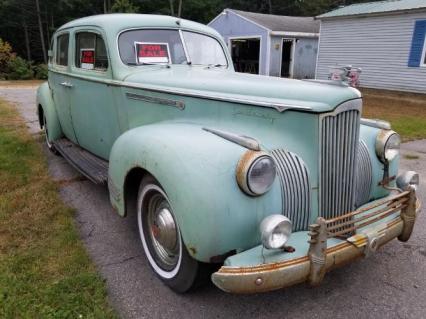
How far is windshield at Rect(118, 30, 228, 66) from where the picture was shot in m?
3.65

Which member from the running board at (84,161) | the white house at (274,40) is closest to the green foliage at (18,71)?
the white house at (274,40)

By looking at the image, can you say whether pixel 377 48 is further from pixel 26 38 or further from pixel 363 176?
pixel 26 38

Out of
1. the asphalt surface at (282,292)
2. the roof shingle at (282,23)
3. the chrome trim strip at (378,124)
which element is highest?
the roof shingle at (282,23)

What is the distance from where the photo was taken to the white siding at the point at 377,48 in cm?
1335

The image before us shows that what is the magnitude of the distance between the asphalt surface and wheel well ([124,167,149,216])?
1.40ft

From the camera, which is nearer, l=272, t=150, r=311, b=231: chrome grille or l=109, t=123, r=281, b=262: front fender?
l=109, t=123, r=281, b=262: front fender

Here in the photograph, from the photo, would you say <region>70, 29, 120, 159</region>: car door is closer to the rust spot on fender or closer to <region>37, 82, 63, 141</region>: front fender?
<region>37, 82, 63, 141</region>: front fender

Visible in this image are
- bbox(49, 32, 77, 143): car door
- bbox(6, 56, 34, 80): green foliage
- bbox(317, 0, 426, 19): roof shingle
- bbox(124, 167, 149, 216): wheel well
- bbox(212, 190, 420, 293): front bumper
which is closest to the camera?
bbox(212, 190, 420, 293): front bumper

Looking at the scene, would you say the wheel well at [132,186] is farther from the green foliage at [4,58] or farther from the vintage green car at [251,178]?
the green foliage at [4,58]

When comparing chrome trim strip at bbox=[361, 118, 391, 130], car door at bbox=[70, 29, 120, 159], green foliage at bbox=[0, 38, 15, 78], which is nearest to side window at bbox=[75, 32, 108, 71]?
car door at bbox=[70, 29, 120, 159]

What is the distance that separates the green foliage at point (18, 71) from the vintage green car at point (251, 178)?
22.2 m

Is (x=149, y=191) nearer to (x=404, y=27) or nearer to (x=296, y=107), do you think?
(x=296, y=107)

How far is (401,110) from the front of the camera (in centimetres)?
1040

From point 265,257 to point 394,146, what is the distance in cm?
164
